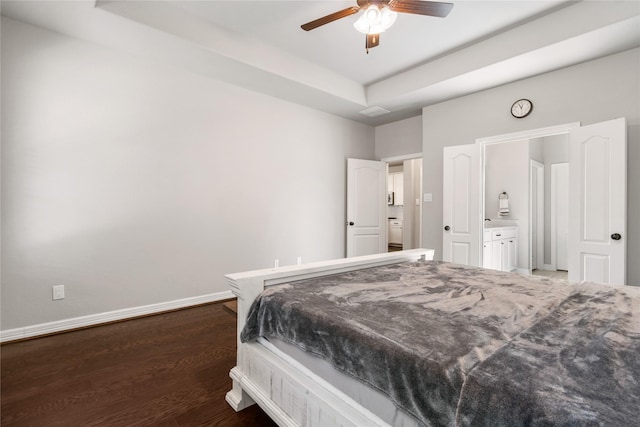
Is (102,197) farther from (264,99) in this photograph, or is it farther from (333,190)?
(333,190)

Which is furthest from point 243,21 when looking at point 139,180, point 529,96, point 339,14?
point 529,96

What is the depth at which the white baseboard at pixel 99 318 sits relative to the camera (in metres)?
2.49

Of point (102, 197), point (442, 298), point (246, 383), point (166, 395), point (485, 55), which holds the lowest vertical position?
point (166, 395)

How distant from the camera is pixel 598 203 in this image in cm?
283

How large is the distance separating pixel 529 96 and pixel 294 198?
10.5 feet

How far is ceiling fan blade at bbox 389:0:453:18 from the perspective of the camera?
2049 millimetres

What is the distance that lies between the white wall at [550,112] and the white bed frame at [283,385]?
2.97 meters

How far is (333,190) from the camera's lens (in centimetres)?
495

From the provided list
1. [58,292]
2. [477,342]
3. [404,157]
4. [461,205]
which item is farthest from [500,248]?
[58,292]

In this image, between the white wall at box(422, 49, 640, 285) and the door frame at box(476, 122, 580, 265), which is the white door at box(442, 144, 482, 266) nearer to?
the door frame at box(476, 122, 580, 265)

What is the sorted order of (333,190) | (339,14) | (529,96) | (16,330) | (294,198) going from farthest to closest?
(333,190) → (294,198) → (529,96) → (16,330) → (339,14)

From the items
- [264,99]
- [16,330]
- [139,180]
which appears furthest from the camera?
[264,99]

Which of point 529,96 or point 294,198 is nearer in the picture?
point 529,96

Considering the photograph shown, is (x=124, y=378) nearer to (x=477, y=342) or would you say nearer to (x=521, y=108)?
(x=477, y=342)
